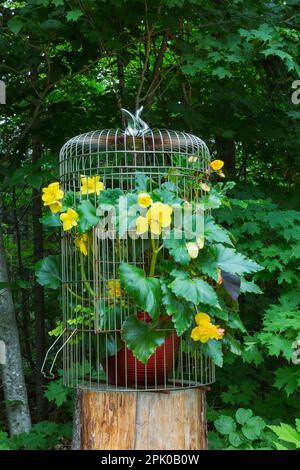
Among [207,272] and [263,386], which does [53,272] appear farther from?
[263,386]

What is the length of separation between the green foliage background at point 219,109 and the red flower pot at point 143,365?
536mm

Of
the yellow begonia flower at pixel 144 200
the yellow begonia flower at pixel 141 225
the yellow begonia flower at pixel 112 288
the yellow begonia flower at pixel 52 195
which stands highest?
the yellow begonia flower at pixel 52 195

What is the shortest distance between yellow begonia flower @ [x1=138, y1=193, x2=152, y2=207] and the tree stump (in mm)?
821

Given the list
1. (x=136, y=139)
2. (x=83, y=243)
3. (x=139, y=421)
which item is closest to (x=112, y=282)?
(x=83, y=243)

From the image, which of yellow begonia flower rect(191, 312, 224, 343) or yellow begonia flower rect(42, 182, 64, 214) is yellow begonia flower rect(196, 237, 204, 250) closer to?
yellow begonia flower rect(191, 312, 224, 343)

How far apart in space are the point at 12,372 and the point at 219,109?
216cm

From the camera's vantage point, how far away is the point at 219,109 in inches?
156

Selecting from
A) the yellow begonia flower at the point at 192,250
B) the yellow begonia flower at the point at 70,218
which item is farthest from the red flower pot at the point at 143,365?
the yellow begonia flower at the point at 70,218

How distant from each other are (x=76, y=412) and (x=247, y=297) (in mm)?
1513

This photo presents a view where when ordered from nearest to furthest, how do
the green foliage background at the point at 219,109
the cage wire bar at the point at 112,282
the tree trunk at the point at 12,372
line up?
the cage wire bar at the point at 112,282 < the green foliage background at the point at 219,109 < the tree trunk at the point at 12,372

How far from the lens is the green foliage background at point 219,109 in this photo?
10.5 ft

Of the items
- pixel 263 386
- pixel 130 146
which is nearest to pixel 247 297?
pixel 263 386

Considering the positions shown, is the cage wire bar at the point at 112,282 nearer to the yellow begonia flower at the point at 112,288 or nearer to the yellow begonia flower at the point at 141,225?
the yellow begonia flower at the point at 112,288

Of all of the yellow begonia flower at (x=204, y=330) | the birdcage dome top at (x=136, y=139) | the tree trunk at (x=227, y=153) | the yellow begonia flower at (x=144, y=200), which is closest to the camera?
the yellow begonia flower at (x=144, y=200)
